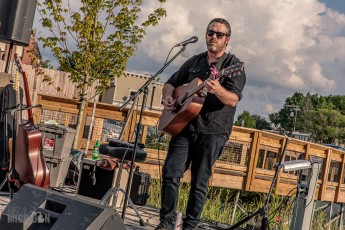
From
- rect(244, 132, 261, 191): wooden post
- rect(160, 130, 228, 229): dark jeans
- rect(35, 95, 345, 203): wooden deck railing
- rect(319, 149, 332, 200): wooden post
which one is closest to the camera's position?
rect(160, 130, 228, 229): dark jeans

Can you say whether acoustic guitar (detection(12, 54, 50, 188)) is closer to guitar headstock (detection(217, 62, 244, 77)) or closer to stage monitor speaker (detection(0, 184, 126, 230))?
guitar headstock (detection(217, 62, 244, 77))

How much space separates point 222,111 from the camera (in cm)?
413

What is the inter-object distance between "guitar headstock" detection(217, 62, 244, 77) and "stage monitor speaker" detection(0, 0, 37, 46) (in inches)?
85.0

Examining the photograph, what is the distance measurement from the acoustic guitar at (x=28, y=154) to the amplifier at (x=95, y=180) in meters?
0.58

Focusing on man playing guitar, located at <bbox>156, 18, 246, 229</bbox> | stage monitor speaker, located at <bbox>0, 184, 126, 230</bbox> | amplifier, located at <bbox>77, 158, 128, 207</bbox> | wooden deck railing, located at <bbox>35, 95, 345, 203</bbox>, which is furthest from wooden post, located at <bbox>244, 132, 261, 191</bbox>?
stage monitor speaker, located at <bbox>0, 184, 126, 230</bbox>

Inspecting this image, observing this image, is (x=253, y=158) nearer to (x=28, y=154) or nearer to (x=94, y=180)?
(x=94, y=180)

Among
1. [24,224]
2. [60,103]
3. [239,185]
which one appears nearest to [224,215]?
[239,185]

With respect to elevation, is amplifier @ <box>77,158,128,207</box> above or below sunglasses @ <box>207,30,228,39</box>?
below

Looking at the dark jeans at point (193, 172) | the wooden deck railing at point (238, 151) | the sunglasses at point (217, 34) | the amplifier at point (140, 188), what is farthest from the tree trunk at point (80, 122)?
the sunglasses at point (217, 34)

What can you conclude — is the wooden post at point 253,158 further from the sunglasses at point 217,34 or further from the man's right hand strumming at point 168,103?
the sunglasses at point 217,34

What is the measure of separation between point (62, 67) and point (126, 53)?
132 cm

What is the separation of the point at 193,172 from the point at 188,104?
52 cm

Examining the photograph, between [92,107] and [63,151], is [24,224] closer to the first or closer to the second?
[63,151]

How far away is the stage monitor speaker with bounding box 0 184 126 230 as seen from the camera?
2.53 m
